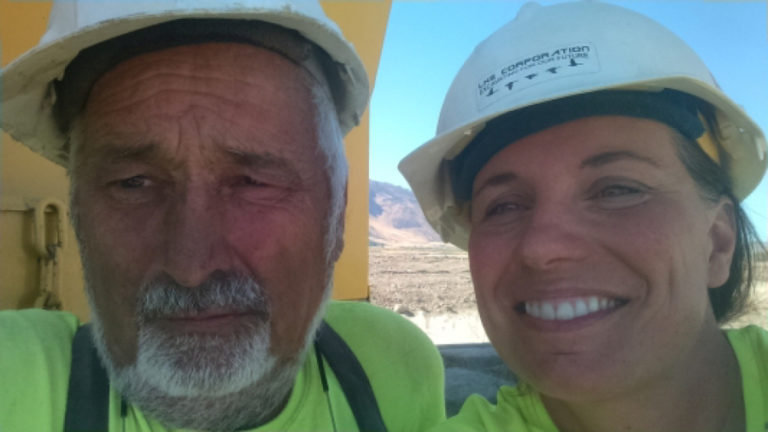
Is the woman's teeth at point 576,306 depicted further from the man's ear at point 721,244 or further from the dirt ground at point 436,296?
the dirt ground at point 436,296

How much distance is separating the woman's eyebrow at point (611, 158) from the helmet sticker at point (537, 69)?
229 millimetres

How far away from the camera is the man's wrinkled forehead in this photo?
151cm

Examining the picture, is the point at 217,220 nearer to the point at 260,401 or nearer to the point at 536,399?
the point at 260,401

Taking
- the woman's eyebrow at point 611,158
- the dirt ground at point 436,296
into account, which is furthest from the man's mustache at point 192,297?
the dirt ground at point 436,296

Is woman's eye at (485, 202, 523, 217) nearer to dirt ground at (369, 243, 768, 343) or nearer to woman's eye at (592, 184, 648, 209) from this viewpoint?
woman's eye at (592, 184, 648, 209)

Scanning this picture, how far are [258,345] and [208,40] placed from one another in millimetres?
905

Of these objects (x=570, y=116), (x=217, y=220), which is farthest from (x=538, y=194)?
(x=217, y=220)

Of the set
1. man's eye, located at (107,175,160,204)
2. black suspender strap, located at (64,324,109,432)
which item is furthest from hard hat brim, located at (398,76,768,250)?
black suspender strap, located at (64,324,109,432)

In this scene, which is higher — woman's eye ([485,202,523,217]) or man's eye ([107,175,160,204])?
man's eye ([107,175,160,204])

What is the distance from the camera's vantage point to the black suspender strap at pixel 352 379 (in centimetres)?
157

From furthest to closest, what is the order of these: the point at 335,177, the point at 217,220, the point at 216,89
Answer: the point at 335,177, the point at 216,89, the point at 217,220

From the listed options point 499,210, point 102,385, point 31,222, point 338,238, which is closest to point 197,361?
point 102,385

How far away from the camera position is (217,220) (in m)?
1.40

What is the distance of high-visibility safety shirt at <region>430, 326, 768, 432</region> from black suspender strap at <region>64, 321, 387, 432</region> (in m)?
0.27
